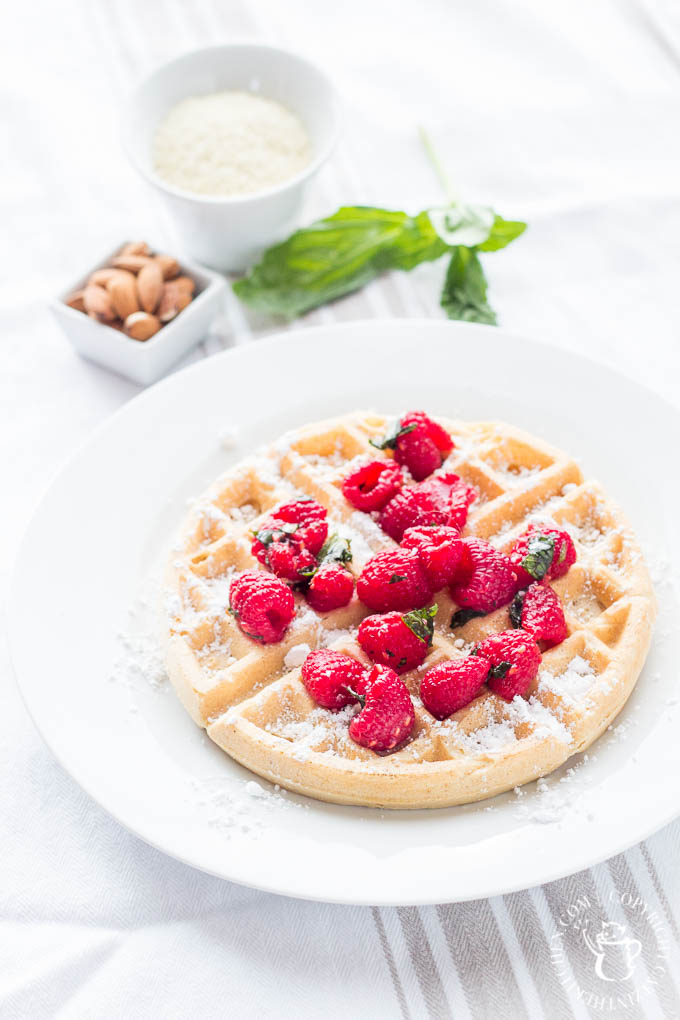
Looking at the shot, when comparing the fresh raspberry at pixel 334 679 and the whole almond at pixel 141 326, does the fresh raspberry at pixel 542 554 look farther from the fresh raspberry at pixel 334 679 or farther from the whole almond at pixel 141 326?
the whole almond at pixel 141 326

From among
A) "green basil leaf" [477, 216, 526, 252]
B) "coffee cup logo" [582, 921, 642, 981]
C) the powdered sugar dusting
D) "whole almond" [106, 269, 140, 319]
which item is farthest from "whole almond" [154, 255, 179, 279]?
"coffee cup logo" [582, 921, 642, 981]

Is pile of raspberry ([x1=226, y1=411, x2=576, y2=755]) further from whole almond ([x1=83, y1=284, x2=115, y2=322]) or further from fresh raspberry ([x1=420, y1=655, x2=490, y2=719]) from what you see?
whole almond ([x1=83, y1=284, x2=115, y2=322])

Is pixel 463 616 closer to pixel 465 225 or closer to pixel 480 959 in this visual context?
pixel 480 959

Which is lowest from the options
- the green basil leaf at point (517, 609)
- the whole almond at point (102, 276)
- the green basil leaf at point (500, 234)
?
the green basil leaf at point (517, 609)

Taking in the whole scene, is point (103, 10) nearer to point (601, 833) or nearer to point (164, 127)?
point (164, 127)

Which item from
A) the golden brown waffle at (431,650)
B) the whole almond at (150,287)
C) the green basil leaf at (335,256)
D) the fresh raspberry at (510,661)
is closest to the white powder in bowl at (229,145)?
the green basil leaf at (335,256)

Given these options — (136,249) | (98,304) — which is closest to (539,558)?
(98,304)
